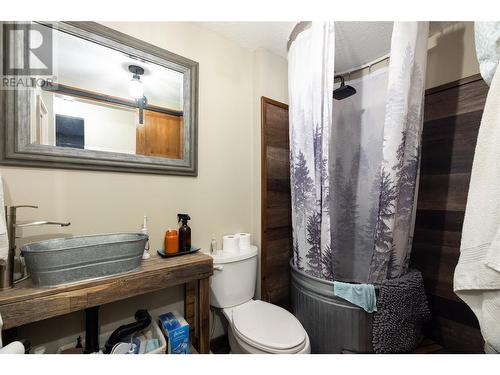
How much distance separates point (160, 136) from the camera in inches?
48.5

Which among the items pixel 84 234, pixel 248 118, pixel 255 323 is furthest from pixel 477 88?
pixel 84 234

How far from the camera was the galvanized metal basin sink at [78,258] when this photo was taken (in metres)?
0.78

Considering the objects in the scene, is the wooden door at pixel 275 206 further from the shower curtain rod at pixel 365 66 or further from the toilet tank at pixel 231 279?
the shower curtain rod at pixel 365 66

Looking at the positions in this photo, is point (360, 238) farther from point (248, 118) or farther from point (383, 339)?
point (248, 118)

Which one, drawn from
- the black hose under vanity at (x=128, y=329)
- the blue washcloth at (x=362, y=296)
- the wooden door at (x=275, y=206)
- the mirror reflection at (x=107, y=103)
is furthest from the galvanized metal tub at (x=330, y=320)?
the mirror reflection at (x=107, y=103)

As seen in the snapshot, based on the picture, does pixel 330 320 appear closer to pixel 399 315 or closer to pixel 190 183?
pixel 399 315

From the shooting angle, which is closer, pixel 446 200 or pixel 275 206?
pixel 446 200

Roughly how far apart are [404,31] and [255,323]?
67.5 inches

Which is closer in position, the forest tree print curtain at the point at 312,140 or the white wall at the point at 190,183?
the white wall at the point at 190,183

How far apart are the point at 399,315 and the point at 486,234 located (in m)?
0.78

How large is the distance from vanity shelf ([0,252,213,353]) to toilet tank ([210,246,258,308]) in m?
0.14

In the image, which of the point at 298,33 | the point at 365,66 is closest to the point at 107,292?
the point at 298,33

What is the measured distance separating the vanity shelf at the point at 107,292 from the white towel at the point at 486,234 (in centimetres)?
105
